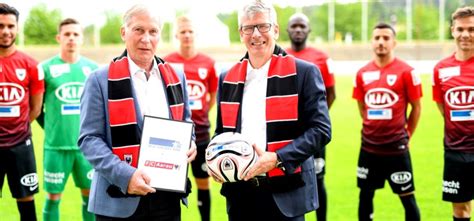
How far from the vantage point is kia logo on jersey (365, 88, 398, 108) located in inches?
256

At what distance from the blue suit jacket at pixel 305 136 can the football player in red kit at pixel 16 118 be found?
9.27 ft

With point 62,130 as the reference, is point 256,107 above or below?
above

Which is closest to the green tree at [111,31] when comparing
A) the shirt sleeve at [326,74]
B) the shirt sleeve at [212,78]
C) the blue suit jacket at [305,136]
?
the shirt sleeve at [212,78]

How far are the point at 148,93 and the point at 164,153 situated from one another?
1.20 feet

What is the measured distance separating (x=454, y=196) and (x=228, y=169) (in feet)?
9.63

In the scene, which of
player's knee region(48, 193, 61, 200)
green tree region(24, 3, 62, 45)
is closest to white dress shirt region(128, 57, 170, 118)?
player's knee region(48, 193, 61, 200)

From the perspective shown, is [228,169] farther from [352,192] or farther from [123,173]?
[352,192]

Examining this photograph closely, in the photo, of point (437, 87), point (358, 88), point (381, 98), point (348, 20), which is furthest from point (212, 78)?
point (348, 20)

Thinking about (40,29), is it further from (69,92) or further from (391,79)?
(391,79)

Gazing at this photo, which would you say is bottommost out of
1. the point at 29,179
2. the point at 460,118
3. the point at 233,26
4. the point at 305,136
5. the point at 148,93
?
the point at 29,179

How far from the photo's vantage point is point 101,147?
3469mm

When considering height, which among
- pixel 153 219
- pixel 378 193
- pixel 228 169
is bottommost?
pixel 378 193

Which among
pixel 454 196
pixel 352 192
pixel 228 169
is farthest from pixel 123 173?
pixel 352 192

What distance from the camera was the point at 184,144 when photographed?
3.55 m
